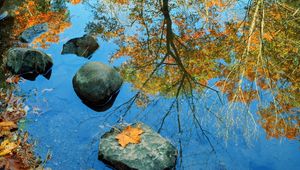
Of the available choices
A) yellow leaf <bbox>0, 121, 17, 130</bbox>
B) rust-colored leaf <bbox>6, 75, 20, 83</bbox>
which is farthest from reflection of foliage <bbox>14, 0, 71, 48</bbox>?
yellow leaf <bbox>0, 121, 17, 130</bbox>

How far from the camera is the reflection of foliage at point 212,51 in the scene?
21.1ft

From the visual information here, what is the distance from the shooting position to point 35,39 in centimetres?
804

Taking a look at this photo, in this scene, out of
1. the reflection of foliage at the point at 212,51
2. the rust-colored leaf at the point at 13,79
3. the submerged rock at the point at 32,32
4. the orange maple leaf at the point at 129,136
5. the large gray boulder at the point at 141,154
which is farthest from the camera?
the submerged rock at the point at 32,32

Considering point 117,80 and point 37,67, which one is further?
→ point 37,67

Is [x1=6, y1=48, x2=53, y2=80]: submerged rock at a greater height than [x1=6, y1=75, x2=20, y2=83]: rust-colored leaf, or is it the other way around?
[x1=6, y1=48, x2=53, y2=80]: submerged rock

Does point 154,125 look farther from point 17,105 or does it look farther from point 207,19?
point 207,19

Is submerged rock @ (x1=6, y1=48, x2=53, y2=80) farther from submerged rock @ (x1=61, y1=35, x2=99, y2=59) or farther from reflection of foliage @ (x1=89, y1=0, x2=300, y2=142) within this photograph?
reflection of foliage @ (x1=89, y1=0, x2=300, y2=142)

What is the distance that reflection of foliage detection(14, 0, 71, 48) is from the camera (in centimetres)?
827

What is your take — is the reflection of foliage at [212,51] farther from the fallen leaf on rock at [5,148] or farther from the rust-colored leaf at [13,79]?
the fallen leaf on rock at [5,148]

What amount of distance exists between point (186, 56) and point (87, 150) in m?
3.62

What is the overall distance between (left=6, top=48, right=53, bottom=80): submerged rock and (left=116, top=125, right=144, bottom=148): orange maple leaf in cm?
260

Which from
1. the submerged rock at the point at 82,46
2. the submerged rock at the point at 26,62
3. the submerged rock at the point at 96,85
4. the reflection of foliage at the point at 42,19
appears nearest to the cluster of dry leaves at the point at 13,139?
the submerged rock at the point at 26,62

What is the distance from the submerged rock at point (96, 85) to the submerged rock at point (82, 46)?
1599mm

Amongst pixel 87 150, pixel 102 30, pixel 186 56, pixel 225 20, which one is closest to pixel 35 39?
pixel 102 30
